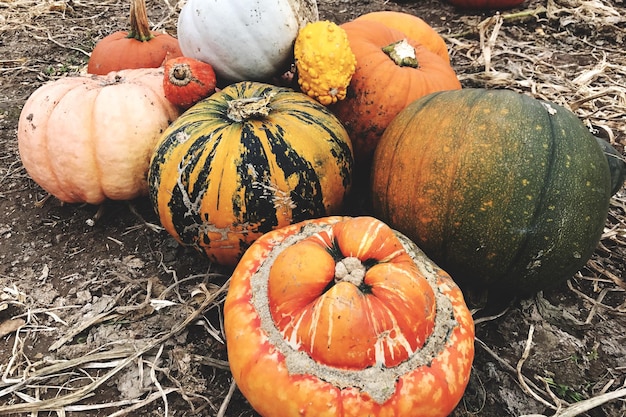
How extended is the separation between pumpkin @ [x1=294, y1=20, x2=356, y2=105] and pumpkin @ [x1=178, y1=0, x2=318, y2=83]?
13 centimetres

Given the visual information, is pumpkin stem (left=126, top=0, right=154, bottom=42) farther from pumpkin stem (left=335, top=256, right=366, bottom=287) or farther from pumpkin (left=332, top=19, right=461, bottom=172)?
pumpkin stem (left=335, top=256, right=366, bottom=287)

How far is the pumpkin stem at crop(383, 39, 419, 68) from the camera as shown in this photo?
3.05 meters

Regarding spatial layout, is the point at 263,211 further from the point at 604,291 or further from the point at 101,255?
the point at 604,291

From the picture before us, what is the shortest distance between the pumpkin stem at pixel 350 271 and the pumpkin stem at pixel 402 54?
1.47 meters

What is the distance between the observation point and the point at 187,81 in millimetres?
2867

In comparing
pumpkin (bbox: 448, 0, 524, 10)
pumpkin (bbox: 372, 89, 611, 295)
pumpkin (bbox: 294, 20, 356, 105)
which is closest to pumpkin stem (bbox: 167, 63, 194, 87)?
pumpkin (bbox: 294, 20, 356, 105)

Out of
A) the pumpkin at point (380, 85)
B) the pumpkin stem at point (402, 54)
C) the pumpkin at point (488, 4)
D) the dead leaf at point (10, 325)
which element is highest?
the pumpkin stem at point (402, 54)

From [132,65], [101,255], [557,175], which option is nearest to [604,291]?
[557,175]

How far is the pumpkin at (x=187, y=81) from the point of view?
2.87 m

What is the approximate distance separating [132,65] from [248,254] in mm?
2101

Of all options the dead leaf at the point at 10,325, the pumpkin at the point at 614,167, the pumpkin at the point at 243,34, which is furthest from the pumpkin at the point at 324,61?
the dead leaf at the point at 10,325

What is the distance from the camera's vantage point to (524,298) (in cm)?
262

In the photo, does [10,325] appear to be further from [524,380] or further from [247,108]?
[524,380]

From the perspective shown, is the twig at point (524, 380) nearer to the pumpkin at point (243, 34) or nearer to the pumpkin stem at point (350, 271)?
the pumpkin stem at point (350, 271)
